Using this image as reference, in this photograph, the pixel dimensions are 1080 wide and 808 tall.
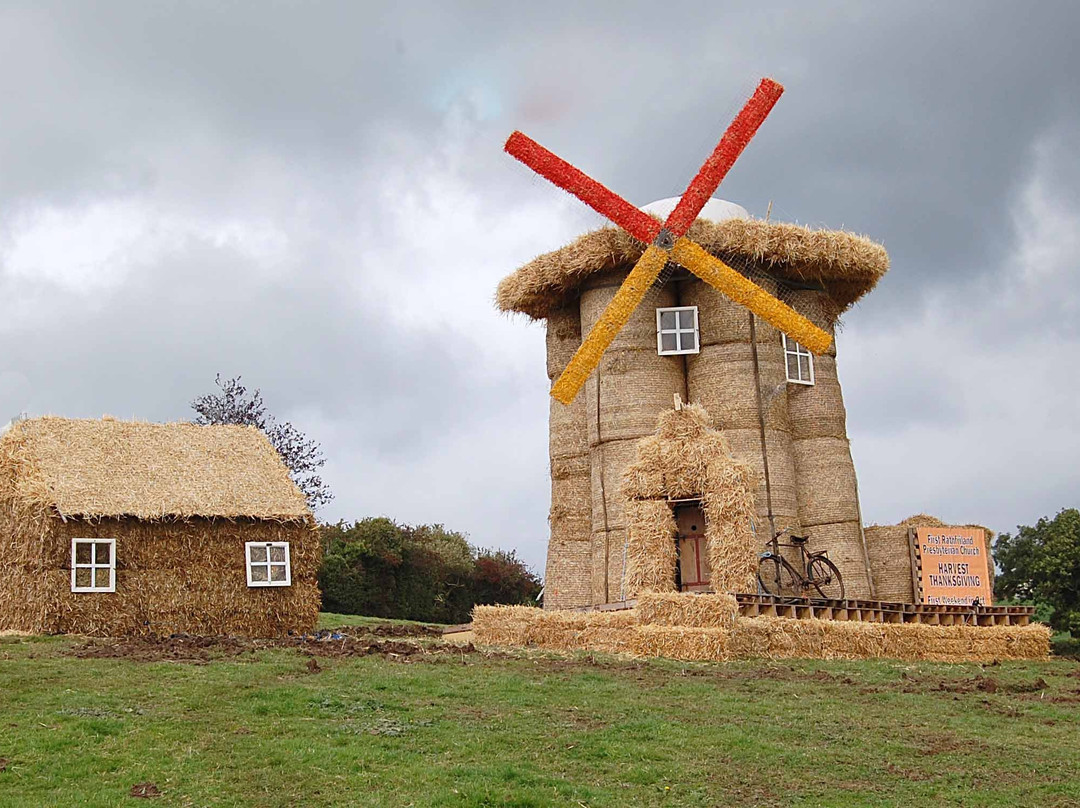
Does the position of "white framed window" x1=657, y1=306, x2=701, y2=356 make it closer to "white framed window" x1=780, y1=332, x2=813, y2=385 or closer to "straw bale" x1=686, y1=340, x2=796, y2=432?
"straw bale" x1=686, y1=340, x2=796, y2=432

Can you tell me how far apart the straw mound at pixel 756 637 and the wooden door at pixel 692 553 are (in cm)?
485

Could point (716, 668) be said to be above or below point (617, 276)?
below

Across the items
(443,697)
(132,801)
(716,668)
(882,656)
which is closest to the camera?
(132,801)

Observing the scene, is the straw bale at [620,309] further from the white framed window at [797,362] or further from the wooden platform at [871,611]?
the wooden platform at [871,611]

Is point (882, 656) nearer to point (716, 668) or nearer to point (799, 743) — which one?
point (716, 668)

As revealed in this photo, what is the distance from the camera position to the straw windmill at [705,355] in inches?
1019

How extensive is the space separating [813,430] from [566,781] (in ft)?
59.7

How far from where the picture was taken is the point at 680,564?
Result: 83.3 feet

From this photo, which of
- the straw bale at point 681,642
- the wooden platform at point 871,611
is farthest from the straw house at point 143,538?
the straw bale at point 681,642

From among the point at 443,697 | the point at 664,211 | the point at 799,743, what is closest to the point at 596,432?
the point at 664,211

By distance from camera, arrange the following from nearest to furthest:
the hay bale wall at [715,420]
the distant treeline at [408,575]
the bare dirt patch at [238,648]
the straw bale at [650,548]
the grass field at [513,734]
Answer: the grass field at [513,734] → the bare dirt patch at [238,648] → the straw bale at [650,548] → the hay bale wall at [715,420] → the distant treeline at [408,575]

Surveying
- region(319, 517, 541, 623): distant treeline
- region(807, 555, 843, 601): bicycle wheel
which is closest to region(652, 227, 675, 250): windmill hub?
region(807, 555, 843, 601): bicycle wheel

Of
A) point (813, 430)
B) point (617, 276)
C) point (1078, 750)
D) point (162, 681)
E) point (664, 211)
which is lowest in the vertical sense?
point (1078, 750)

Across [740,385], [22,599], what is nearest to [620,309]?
[740,385]
